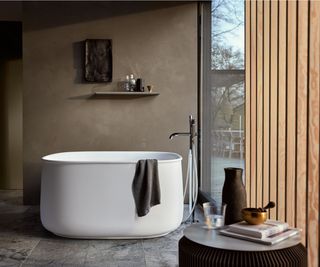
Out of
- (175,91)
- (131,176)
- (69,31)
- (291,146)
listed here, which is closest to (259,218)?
(291,146)

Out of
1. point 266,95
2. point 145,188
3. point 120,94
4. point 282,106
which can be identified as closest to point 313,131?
point 282,106

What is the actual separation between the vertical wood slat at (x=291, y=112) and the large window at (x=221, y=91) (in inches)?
61.1

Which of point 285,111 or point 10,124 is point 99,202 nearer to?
point 285,111

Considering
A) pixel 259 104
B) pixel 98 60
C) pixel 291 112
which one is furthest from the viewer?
pixel 98 60

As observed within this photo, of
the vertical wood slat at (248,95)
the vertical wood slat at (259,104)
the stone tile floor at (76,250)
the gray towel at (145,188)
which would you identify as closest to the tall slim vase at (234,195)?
the vertical wood slat at (259,104)

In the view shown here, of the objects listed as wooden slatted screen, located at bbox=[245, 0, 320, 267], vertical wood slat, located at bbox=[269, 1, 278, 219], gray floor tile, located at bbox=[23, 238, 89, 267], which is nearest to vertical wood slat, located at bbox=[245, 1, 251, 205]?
wooden slatted screen, located at bbox=[245, 0, 320, 267]

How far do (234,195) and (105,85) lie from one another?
365 cm

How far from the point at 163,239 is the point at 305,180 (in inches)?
79.6

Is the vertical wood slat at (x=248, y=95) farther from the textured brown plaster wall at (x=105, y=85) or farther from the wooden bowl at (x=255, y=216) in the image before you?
the textured brown plaster wall at (x=105, y=85)

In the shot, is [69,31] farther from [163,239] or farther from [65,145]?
[163,239]

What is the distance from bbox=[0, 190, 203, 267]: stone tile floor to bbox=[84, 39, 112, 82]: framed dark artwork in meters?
2.01

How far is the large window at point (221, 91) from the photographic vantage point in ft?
13.0

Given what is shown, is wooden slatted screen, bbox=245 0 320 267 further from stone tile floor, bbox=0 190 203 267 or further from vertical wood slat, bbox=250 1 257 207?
stone tile floor, bbox=0 190 203 267

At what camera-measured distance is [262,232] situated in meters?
1.80
